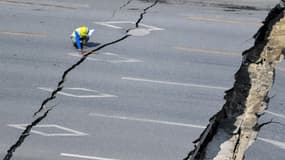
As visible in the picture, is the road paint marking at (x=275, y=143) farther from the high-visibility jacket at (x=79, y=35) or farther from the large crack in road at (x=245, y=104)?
the high-visibility jacket at (x=79, y=35)

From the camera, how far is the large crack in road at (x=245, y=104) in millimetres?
8805

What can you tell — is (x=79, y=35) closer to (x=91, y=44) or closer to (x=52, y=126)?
(x=91, y=44)

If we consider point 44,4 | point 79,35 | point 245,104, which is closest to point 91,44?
point 79,35

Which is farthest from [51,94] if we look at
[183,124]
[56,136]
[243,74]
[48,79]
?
[243,74]

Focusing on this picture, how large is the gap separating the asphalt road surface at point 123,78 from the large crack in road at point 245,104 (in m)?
0.18

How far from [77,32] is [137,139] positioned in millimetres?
4472

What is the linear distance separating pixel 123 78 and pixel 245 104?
9.70 feet

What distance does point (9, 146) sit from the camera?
30.3 ft

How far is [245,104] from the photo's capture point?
32.8 ft

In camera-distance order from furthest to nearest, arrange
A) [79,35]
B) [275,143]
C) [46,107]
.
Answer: [79,35]
[46,107]
[275,143]

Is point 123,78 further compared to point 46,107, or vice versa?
point 123,78

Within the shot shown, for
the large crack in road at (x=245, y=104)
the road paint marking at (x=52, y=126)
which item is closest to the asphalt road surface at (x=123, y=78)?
the road paint marking at (x=52, y=126)

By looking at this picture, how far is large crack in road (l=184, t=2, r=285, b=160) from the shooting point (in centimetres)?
880

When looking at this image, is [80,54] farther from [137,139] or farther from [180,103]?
[137,139]
